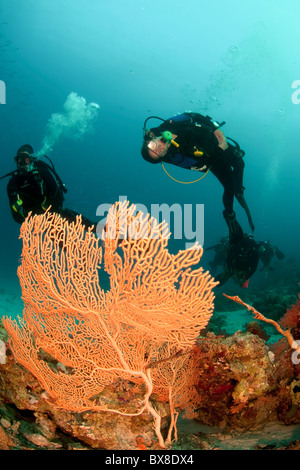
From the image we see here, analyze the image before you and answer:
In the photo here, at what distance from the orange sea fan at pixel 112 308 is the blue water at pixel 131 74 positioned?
36595mm

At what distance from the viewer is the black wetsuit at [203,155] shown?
6055 mm

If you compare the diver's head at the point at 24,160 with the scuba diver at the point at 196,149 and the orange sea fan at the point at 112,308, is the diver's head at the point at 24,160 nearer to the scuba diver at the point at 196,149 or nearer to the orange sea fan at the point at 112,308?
the scuba diver at the point at 196,149

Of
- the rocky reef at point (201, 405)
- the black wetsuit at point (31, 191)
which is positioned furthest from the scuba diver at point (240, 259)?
the black wetsuit at point (31, 191)

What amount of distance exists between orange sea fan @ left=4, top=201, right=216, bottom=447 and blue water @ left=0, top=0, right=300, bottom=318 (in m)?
36.6

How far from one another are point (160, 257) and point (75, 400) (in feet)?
6.75

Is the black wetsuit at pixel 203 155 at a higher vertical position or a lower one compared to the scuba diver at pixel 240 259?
higher

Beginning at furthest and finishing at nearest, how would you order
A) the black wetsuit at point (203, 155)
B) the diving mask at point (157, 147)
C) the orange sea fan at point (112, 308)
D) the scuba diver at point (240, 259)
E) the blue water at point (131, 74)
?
the blue water at point (131, 74), the scuba diver at point (240, 259), the black wetsuit at point (203, 155), the diving mask at point (157, 147), the orange sea fan at point (112, 308)

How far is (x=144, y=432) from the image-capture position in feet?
10.3

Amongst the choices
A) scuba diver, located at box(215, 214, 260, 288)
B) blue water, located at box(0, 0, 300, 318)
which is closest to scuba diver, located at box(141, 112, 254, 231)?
scuba diver, located at box(215, 214, 260, 288)

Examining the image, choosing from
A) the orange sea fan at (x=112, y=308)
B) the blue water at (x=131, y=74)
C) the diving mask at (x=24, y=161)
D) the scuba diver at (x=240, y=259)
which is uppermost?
the blue water at (x=131, y=74)

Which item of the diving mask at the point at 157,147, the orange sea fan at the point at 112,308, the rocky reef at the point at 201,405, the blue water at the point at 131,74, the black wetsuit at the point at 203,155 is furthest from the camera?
the blue water at the point at 131,74

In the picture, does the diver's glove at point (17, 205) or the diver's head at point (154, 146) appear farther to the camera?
the diver's glove at point (17, 205)

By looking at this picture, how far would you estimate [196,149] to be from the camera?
19.8 feet
